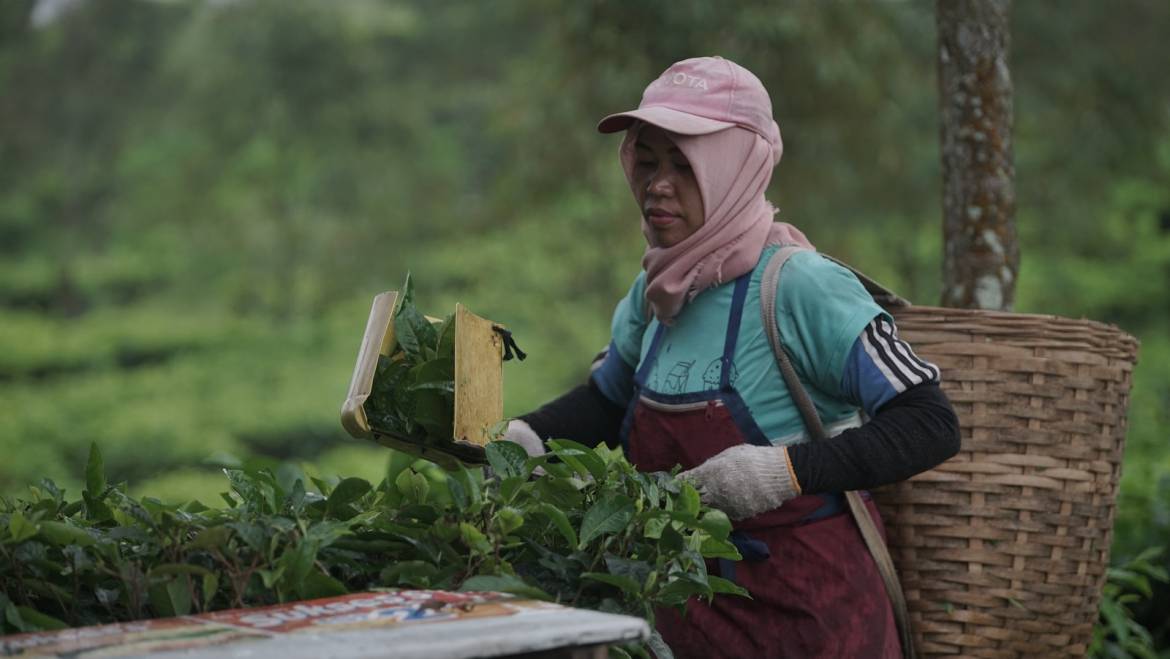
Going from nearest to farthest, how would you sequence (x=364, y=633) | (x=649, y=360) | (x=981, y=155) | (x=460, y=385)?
(x=364, y=633) < (x=460, y=385) < (x=649, y=360) < (x=981, y=155)

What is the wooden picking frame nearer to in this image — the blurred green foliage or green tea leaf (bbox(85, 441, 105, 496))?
green tea leaf (bbox(85, 441, 105, 496))

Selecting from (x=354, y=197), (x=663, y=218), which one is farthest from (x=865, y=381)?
(x=354, y=197)

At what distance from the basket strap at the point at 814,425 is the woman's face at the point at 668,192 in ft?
0.49

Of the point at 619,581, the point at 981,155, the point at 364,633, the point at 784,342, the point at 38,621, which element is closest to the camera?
the point at 364,633

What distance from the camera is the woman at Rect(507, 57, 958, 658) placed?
6.34 ft

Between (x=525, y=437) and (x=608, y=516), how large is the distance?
2.01ft

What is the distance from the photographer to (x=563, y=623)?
125 centimetres

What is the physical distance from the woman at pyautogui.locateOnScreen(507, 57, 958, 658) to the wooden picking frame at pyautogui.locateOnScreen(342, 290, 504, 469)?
325 millimetres

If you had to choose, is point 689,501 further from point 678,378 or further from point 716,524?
point 678,378

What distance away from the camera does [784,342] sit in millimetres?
2018

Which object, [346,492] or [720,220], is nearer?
[346,492]

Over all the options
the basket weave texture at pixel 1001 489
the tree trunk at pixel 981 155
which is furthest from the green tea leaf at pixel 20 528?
the tree trunk at pixel 981 155

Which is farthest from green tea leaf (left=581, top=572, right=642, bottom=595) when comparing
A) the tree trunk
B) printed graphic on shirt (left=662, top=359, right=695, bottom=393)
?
the tree trunk

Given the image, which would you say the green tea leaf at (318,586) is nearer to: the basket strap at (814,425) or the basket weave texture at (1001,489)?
the basket strap at (814,425)
